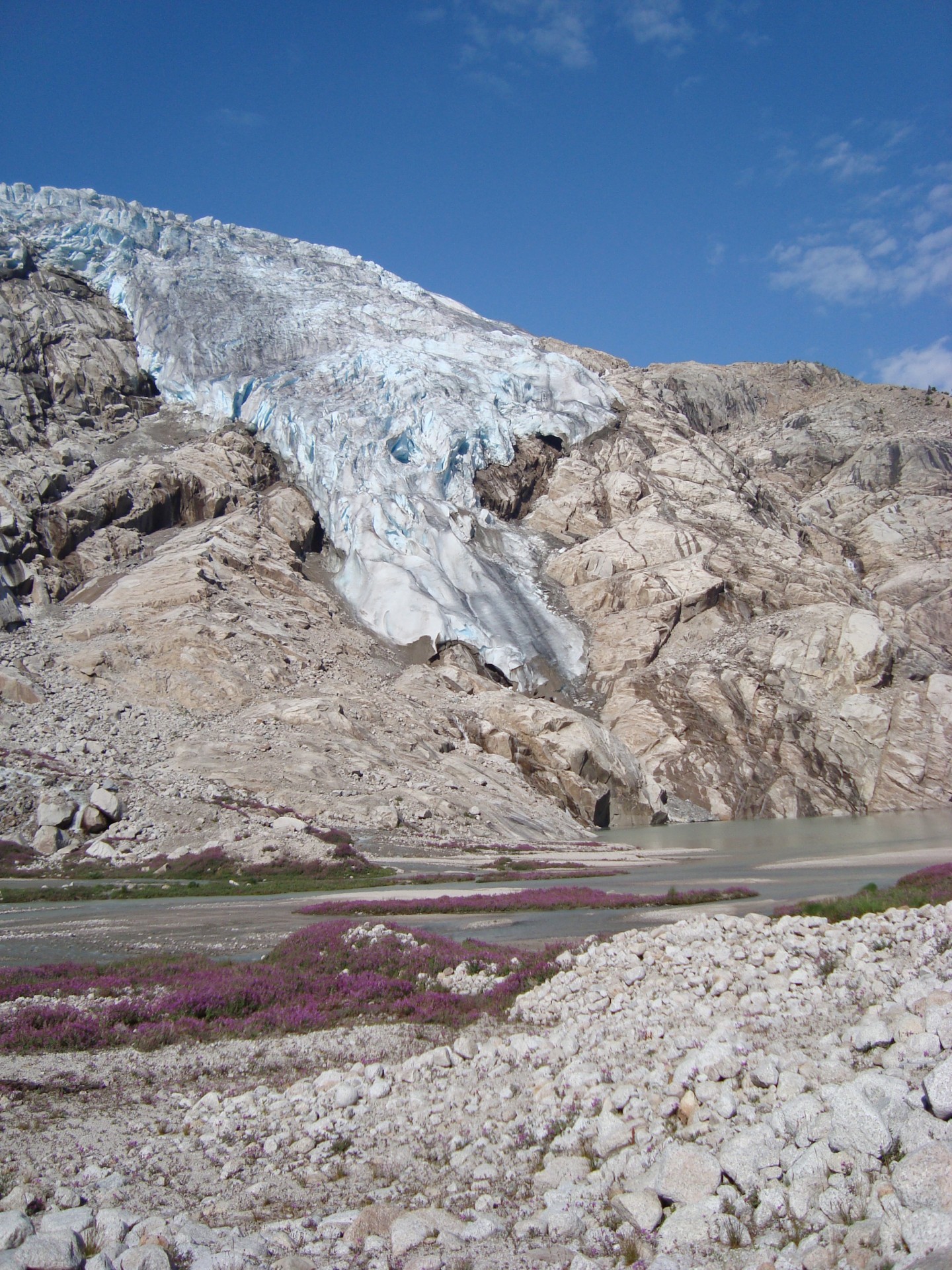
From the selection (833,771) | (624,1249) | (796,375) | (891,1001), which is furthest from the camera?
(796,375)

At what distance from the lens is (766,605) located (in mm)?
82500

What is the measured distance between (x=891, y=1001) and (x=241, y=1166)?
23.9 ft

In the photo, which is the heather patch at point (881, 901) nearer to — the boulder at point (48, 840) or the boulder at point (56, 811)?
the boulder at point (48, 840)

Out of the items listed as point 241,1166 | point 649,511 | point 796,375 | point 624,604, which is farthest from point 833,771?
point 796,375

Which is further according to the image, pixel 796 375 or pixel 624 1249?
pixel 796 375

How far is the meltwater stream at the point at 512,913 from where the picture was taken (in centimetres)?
2070

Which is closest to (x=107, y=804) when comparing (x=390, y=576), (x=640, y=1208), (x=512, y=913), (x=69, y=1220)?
(x=512, y=913)

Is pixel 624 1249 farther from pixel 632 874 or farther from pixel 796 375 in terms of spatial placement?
pixel 796 375

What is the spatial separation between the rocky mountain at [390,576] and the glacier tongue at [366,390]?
0.43 m

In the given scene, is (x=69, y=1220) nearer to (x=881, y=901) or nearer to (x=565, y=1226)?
(x=565, y=1226)

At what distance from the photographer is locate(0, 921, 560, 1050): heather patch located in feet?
41.5

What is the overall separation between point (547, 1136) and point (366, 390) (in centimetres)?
9252

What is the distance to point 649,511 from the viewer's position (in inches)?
3538

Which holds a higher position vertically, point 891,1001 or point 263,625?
point 263,625
